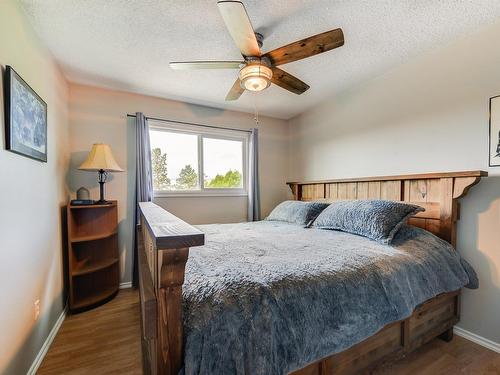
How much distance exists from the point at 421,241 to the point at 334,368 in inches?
44.5

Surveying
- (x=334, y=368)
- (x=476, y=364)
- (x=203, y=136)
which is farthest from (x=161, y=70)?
(x=476, y=364)

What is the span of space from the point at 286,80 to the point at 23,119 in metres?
1.77

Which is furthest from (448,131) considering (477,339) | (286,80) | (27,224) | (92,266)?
(92,266)

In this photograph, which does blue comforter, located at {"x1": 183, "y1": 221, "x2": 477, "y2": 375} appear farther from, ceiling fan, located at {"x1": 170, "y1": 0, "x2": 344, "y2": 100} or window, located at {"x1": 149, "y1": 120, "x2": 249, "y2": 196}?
window, located at {"x1": 149, "y1": 120, "x2": 249, "y2": 196}

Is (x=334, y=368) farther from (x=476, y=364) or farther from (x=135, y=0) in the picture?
(x=135, y=0)

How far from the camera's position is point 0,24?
1.23 meters

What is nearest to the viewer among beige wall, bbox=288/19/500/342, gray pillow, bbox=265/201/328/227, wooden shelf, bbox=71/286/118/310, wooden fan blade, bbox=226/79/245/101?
Answer: beige wall, bbox=288/19/500/342

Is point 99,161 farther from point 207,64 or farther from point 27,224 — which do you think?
point 207,64

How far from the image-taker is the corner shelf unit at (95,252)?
2369 mm

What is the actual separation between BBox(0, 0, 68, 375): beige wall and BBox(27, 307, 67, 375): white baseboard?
5 cm

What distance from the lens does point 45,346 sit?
5.56 feet

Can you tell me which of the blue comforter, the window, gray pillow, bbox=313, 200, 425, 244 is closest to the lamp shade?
the window

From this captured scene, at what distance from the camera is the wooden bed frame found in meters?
0.75

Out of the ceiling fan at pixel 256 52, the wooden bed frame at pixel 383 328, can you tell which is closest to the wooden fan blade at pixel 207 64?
the ceiling fan at pixel 256 52
